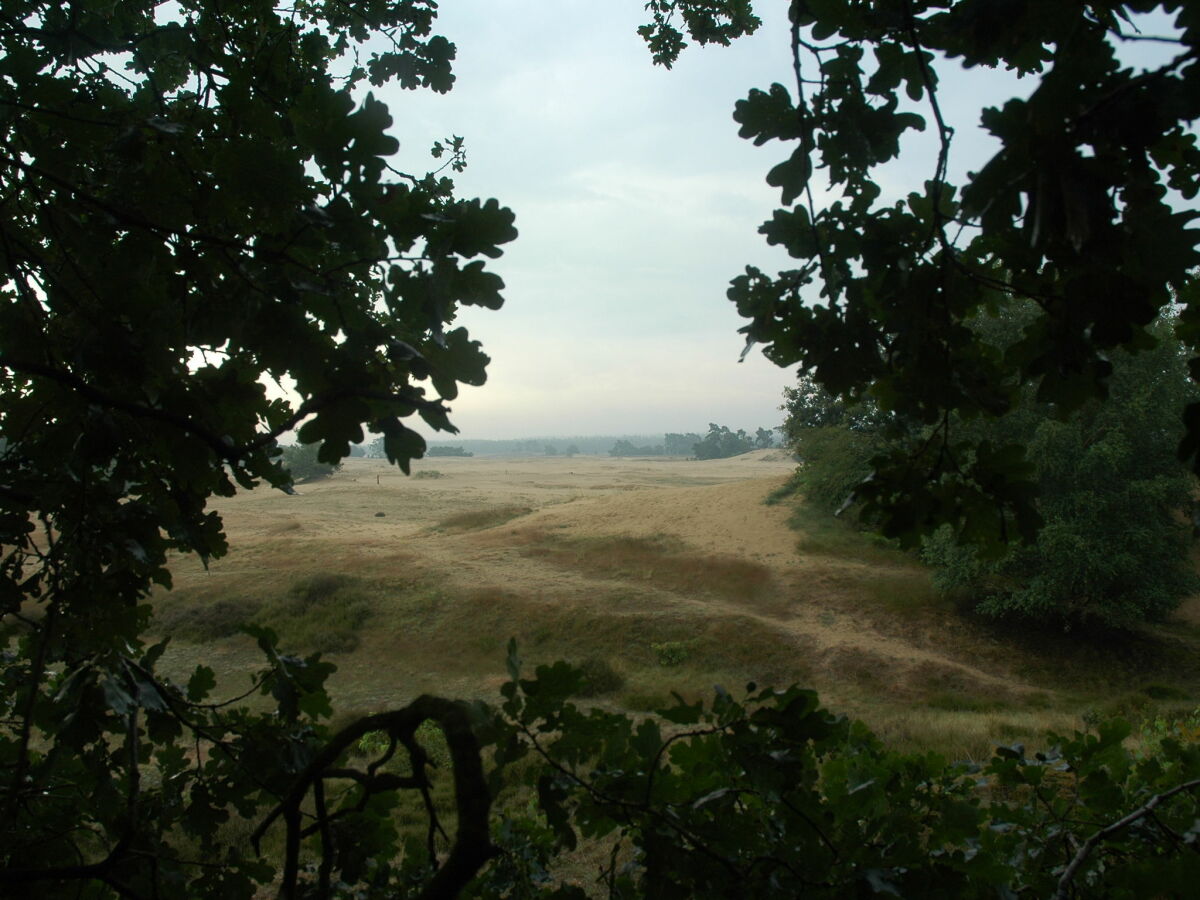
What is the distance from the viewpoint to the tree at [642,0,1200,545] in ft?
2.71

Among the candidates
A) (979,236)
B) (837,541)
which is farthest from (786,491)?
(979,236)

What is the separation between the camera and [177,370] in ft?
4.67

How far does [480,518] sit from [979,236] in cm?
2947

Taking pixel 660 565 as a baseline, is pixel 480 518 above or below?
above

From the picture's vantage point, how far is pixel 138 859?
1784 mm

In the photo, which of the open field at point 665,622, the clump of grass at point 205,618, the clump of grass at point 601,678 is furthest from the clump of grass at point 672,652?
the clump of grass at point 205,618

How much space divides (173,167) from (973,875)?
2890 mm

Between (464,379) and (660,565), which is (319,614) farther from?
(464,379)

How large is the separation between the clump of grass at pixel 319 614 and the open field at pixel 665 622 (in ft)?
0.20

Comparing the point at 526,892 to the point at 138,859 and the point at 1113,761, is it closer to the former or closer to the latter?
the point at 138,859

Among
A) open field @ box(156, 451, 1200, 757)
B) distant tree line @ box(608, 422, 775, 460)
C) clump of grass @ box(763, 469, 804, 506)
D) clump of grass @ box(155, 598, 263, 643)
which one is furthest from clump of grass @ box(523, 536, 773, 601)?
distant tree line @ box(608, 422, 775, 460)

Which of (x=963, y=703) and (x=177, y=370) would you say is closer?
(x=177, y=370)

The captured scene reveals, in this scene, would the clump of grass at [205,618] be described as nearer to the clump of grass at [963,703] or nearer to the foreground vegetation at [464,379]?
the clump of grass at [963,703]

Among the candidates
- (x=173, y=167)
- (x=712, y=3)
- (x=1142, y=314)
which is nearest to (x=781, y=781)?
(x=1142, y=314)
